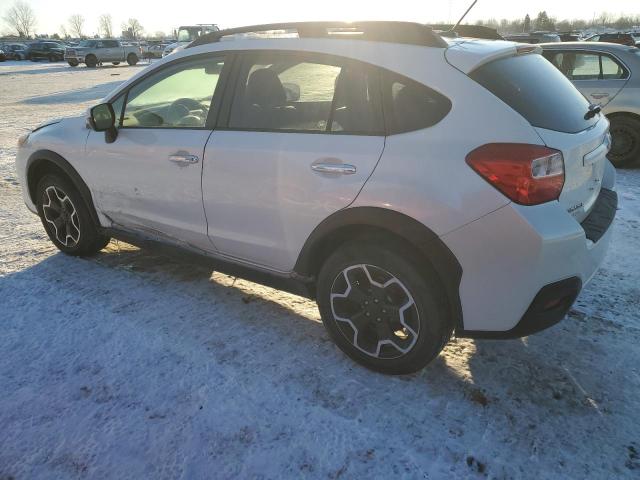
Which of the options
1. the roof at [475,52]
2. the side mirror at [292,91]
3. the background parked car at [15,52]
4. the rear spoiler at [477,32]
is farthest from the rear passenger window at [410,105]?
the background parked car at [15,52]

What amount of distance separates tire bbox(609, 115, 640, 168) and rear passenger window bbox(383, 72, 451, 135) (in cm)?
569

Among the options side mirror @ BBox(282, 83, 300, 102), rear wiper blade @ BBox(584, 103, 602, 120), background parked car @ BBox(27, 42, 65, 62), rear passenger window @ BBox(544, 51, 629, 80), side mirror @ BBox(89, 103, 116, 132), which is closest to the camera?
rear wiper blade @ BBox(584, 103, 602, 120)

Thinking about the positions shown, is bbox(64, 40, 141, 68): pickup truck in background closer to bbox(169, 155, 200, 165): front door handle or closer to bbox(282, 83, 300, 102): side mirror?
bbox(169, 155, 200, 165): front door handle

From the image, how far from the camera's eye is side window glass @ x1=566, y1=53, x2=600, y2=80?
6973mm

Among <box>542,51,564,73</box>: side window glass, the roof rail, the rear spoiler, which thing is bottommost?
<box>542,51,564,73</box>: side window glass

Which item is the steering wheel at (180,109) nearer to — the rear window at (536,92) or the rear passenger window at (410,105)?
the rear passenger window at (410,105)

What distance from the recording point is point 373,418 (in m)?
2.42

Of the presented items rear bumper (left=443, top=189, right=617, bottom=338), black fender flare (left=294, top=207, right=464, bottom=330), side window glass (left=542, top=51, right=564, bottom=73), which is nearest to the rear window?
rear bumper (left=443, top=189, right=617, bottom=338)

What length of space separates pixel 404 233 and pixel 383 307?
46 centimetres

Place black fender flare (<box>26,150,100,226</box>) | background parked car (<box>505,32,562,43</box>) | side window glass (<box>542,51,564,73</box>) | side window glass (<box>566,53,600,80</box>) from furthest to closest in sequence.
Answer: background parked car (<box>505,32,562,43</box>)
side window glass (<box>542,51,564,73</box>)
side window glass (<box>566,53,600,80</box>)
black fender flare (<box>26,150,100,226</box>)

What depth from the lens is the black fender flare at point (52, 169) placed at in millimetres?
3924

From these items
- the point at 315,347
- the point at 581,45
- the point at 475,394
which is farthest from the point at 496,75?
the point at 581,45

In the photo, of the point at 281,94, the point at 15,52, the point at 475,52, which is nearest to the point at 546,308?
the point at 475,52

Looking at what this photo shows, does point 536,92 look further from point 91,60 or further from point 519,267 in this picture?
point 91,60
